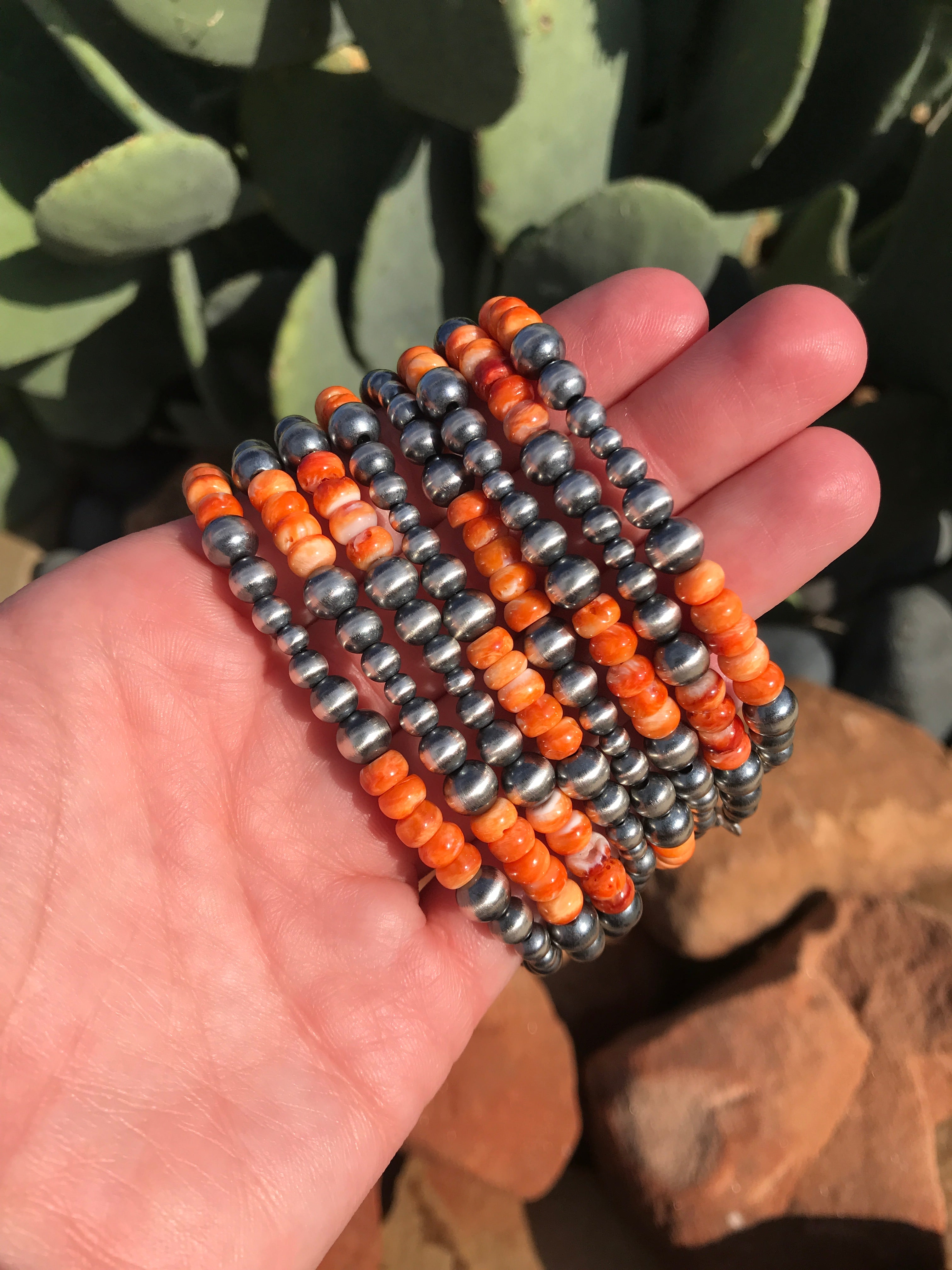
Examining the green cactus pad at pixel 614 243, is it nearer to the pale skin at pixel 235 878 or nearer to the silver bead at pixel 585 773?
the pale skin at pixel 235 878

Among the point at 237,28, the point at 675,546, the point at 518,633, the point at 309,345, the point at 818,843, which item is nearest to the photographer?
the point at 675,546

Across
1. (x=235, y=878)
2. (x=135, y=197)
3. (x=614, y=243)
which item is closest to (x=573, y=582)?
(x=235, y=878)

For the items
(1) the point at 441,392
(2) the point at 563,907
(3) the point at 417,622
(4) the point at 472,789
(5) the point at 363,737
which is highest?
(1) the point at 441,392

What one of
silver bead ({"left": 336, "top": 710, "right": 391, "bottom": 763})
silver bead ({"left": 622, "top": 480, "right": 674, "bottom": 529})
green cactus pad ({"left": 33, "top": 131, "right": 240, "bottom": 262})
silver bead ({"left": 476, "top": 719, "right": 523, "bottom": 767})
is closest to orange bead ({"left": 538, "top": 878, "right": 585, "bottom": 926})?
silver bead ({"left": 476, "top": 719, "right": 523, "bottom": 767})

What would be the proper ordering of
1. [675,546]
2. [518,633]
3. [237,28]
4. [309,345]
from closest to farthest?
[675,546] → [518,633] → [237,28] → [309,345]

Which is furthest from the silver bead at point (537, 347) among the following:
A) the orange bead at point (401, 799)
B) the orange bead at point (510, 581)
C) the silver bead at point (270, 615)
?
the orange bead at point (401, 799)

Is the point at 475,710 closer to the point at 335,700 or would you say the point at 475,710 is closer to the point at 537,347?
the point at 335,700
